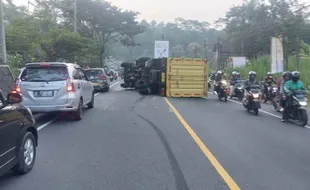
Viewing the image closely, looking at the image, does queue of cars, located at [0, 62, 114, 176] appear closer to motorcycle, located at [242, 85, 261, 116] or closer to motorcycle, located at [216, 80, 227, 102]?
motorcycle, located at [242, 85, 261, 116]

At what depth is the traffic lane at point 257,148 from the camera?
6285 mm

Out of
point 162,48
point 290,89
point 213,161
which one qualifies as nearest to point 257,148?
point 213,161

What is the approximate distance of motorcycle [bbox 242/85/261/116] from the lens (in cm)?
1440

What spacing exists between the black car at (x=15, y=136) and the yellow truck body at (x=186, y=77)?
15562 millimetres

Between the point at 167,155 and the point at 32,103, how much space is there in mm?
5320

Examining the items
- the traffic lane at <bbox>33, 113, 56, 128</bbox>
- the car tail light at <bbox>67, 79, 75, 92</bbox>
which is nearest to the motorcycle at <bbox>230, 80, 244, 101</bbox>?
the traffic lane at <bbox>33, 113, 56, 128</bbox>

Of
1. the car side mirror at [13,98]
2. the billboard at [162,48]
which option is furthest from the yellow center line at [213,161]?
the billboard at [162,48]

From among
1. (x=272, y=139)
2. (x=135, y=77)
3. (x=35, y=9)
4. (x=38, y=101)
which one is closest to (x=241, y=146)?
(x=272, y=139)

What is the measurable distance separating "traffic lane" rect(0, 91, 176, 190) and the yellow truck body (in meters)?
10.8

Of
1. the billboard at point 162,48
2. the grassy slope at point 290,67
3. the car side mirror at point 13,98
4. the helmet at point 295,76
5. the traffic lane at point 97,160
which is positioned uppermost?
the billboard at point 162,48

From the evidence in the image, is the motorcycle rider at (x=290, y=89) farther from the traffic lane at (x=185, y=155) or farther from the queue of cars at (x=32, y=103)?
the queue of cars at (x=32, y=103)

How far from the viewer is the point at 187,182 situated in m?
6.02

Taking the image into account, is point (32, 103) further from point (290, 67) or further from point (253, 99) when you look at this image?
point (290, 67)

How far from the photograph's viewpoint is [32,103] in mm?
11578
